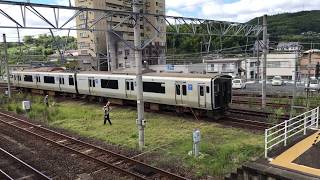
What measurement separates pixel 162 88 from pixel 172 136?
5.73 metres

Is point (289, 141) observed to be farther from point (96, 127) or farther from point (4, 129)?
point (4, 129)

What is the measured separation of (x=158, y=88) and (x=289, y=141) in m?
11.5

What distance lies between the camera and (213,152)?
13.2 meters

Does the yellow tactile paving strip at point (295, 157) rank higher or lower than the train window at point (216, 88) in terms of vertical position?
lower

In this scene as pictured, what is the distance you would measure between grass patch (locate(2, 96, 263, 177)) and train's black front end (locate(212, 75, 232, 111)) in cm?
129

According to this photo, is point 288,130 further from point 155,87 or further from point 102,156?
point 155,87

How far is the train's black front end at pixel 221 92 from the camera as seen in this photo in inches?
739

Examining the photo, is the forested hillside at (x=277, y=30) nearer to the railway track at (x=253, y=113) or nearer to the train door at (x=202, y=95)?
the railway track at (x=253, y=113)

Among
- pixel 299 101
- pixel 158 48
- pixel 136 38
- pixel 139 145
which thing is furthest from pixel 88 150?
pixel 158 48

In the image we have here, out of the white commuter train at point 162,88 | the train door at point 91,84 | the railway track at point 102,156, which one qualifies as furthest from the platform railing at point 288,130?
the train door at point 91,84

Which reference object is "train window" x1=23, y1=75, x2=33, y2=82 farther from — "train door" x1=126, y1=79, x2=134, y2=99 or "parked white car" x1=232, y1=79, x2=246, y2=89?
"parked white car" x1=232, y1=79, x2=246, y2=89

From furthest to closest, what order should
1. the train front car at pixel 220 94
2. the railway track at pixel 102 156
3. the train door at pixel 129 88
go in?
1. the train door at pixel 129 88
2. the train front car at pixel 220 94
3. the railway track at pixel 102 156

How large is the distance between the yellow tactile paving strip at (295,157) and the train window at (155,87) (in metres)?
11.3

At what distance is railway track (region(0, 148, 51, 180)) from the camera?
11727mm
